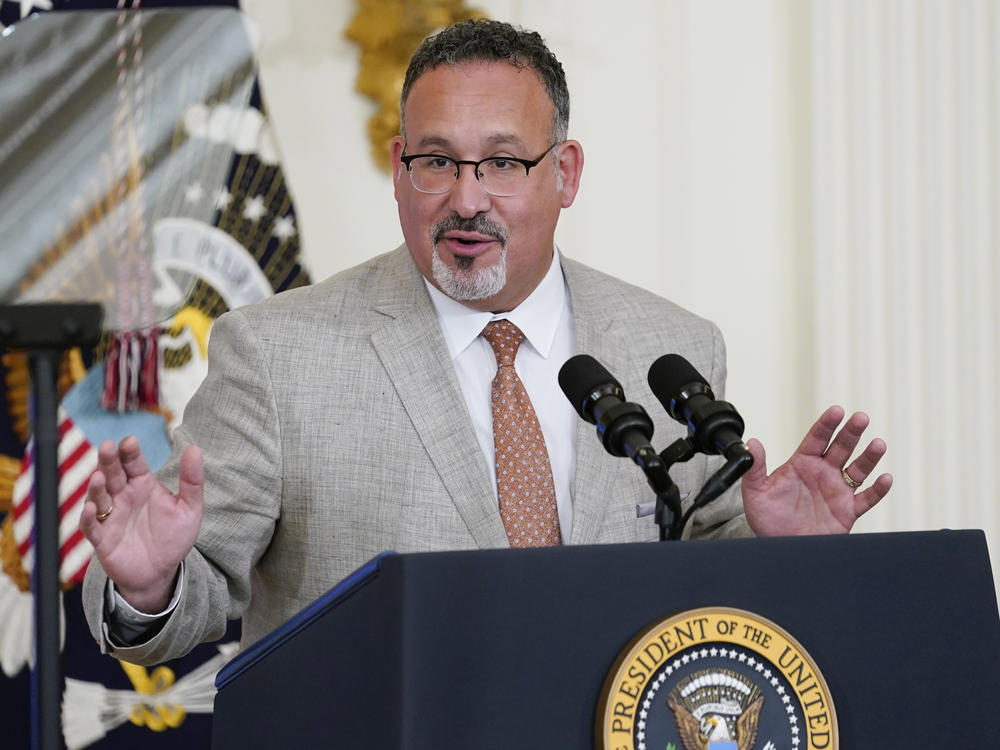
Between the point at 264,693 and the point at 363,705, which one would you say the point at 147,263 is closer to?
the point at 264,693

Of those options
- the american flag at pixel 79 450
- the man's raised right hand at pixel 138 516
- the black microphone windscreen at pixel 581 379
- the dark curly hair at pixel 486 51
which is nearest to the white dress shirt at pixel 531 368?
the dark curly hair at pixel 486 51

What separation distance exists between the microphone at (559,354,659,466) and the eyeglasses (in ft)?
2.60

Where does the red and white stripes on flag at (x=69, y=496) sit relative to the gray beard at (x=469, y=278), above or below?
below

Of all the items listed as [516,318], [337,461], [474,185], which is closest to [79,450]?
[337,461]

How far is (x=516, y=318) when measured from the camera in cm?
234

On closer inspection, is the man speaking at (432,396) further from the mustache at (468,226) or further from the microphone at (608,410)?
the microphone at (608,410)

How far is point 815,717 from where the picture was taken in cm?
120

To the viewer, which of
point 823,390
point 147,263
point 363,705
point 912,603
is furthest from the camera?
point 823,390

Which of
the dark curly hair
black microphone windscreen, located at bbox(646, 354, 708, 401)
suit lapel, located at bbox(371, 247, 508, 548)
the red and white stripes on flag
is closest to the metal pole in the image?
black microphone windscreen, located at bbox(646, 354, 708, 401)

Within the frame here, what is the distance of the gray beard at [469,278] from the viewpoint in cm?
221

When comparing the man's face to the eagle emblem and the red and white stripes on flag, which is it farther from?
the red and white stripes on flag

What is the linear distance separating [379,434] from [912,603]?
1076 millimetres

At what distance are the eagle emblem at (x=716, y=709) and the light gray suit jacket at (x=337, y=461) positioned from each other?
0.90 meters

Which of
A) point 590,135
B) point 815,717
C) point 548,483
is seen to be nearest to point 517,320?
point 548,483
